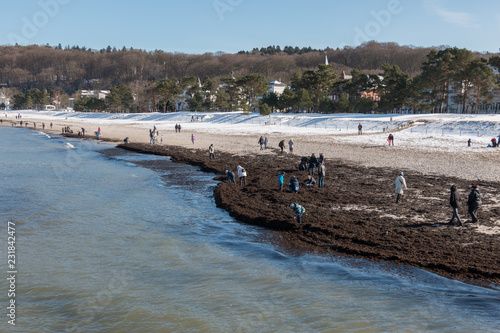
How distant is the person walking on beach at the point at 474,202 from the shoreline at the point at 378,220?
0.35 metres

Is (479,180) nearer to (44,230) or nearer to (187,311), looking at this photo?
(187,311)

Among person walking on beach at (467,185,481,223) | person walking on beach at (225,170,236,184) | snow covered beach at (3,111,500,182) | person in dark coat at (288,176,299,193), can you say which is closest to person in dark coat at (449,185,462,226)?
person walking on beach at (467,185,481,223)

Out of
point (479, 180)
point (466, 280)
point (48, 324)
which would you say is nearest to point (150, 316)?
point (48, 324)

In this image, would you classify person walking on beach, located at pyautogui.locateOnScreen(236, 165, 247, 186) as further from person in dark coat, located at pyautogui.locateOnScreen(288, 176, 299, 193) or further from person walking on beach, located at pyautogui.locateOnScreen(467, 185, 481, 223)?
person walking on beach, located at pyautogui.locateOnScreen(467, 185, 481, 223)

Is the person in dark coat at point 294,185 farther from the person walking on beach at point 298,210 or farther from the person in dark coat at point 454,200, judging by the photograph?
the person in dark coat at point 454,200

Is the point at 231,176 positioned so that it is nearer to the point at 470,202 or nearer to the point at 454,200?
the point at 454,200

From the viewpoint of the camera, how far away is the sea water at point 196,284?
8719 millimetres

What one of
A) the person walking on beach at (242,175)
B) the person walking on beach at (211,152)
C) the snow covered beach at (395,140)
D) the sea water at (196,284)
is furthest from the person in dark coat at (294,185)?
the person walking on beach at (211,152)

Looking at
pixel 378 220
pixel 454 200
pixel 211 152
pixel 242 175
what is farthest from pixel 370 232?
pixel 211 152

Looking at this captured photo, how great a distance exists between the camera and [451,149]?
31469mm

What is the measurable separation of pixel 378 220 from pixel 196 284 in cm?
731

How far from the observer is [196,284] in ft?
34.3

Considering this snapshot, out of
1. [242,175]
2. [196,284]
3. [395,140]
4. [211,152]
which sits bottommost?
[196,284]

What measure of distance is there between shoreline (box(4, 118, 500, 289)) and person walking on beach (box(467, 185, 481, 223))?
35 cm
